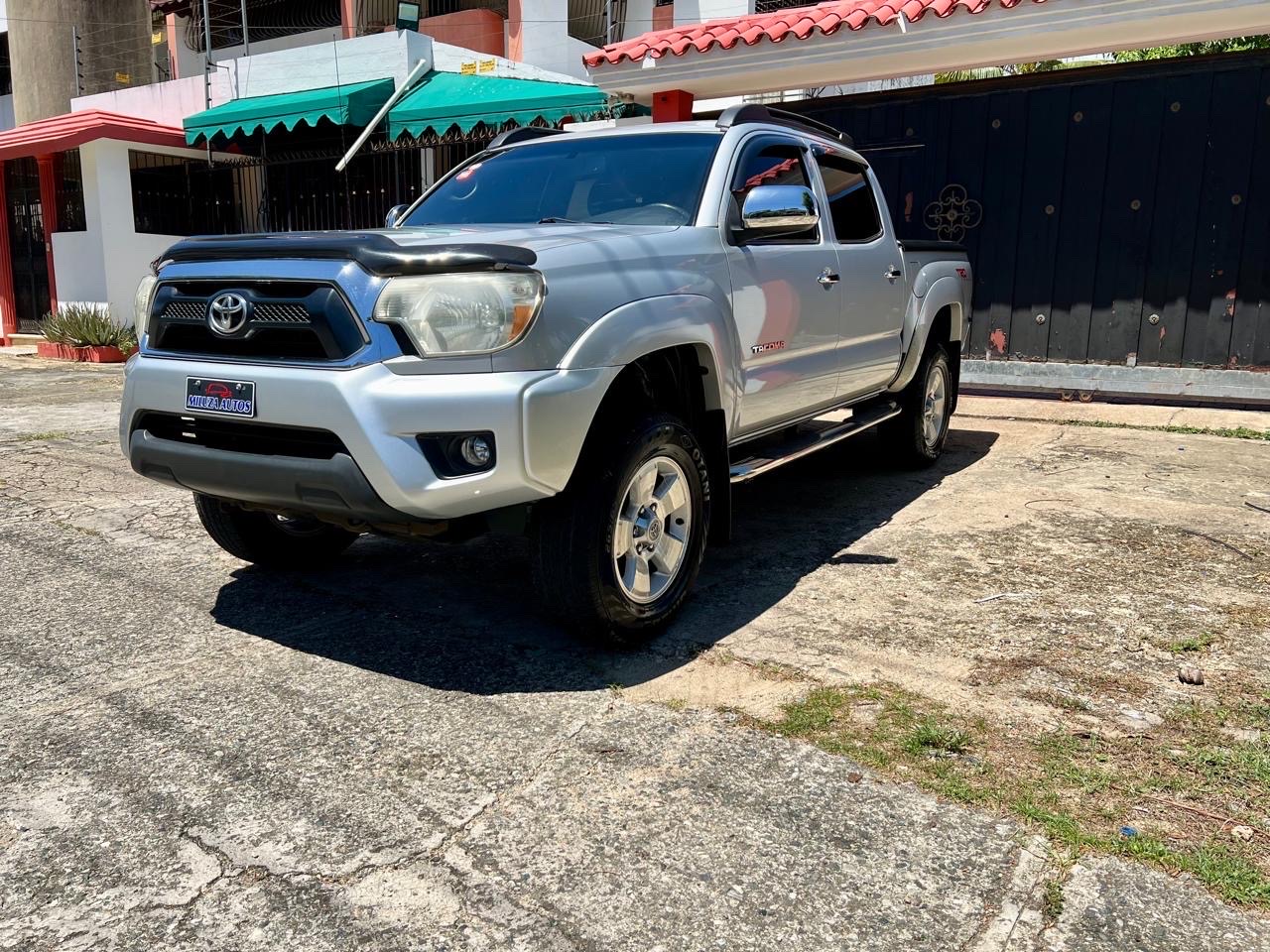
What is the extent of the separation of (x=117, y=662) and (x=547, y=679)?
151 cm

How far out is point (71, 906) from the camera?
2.23 meters

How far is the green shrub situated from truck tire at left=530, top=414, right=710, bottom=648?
12055 mm

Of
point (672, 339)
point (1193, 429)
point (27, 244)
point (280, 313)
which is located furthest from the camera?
point (27, 244)

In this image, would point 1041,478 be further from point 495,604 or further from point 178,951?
point 178,951

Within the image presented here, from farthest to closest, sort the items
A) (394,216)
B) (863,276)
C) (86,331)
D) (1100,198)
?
(86,331), (1100,198), (863,276), (394,216)

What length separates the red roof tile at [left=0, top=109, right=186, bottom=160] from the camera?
14.1 meters

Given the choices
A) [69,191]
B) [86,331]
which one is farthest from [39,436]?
[69,191]

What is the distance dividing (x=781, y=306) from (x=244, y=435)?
229 cm

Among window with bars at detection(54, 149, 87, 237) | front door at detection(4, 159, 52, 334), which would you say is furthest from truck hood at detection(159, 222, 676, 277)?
front door at detection(4, 159, 52, 334)

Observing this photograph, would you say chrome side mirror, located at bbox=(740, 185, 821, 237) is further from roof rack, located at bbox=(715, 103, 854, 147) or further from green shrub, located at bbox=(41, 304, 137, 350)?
green shrub, located at bbox=(41, 304, 137, 350)

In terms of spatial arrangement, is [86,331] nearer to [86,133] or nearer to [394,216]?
[86,133]

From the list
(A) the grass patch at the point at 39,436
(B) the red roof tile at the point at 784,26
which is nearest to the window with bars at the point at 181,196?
(A) the grass patch at the point at 39,436

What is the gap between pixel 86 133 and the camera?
555 inches

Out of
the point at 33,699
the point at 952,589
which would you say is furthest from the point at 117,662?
the point at 952,589
